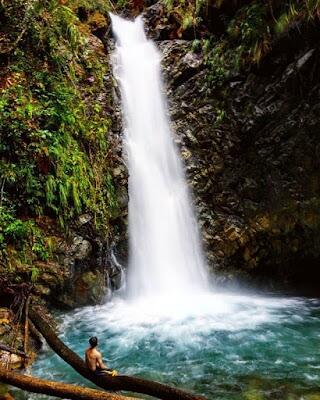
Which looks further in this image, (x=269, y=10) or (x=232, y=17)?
(x=232, y=17)

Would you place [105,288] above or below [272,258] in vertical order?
below

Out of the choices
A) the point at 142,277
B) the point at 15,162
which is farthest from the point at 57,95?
the point at 142,277

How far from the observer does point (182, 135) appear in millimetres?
10297

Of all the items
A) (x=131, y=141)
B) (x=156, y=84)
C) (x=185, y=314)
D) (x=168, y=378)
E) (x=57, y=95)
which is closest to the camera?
(x=168, y=378)

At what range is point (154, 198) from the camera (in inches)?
388

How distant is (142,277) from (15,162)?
3.77m

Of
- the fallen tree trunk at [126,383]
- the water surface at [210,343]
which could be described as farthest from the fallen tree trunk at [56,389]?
the water surface at [210,343]

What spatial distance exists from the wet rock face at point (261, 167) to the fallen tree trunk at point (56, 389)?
6.98m

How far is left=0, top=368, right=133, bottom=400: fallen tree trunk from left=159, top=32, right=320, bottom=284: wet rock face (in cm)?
698

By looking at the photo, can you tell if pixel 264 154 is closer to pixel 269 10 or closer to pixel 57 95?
pixel 269 10

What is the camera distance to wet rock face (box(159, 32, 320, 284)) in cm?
900

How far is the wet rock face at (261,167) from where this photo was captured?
9.00m

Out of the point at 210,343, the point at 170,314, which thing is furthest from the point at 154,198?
the point at 210,343

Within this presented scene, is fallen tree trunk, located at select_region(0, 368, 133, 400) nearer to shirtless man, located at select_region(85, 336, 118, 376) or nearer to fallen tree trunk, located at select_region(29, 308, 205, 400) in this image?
fallen tree trunk, located at select_region(29, 308, 205, 400)
